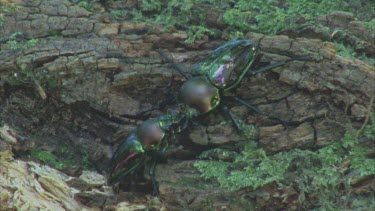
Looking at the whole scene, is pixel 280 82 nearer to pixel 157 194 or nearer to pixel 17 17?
pixel 157 194

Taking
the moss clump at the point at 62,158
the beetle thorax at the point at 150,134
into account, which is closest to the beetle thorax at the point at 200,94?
the beetle thorax at the point at 150,134

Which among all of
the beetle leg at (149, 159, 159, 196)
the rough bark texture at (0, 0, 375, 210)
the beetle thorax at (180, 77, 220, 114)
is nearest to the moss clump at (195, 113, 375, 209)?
the rough bark texture at (0, 0, 375, 210)

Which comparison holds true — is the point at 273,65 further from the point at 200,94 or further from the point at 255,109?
the point at 200,94

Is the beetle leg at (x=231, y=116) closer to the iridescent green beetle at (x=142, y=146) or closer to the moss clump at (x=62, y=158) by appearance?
A: the iridescent green beetle at (x=142, y=146)

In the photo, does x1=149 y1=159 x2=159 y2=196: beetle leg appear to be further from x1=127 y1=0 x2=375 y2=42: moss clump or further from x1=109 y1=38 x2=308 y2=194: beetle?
x1=127 y1=0 x2=375 y2=42: moss clump

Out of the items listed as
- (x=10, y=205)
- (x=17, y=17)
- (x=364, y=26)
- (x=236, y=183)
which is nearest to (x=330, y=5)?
(x=364, y=26)

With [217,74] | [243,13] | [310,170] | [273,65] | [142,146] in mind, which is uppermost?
[243,13]

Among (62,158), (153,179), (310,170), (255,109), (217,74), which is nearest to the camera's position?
(310,170)

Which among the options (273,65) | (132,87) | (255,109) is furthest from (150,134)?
(273,65)
